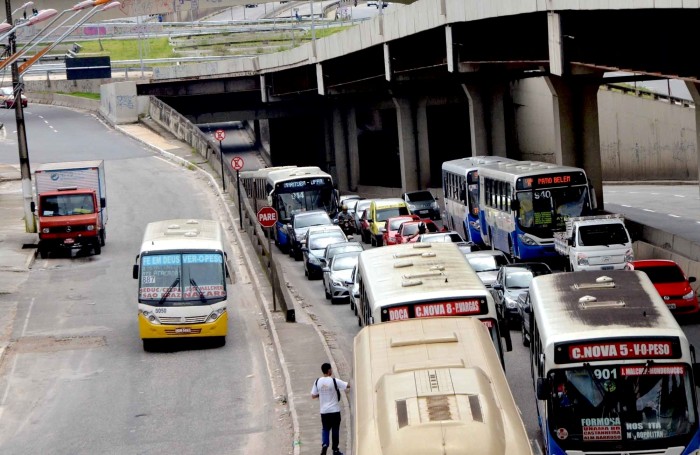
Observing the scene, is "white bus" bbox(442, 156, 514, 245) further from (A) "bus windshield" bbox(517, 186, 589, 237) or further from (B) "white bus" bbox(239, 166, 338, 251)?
(A) "bus windshield" bbox(517, 186, 589, 237)

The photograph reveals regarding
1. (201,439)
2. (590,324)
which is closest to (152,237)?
(201,439)

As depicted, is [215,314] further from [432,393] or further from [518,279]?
[432,393]

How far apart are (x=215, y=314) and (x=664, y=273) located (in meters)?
10.1

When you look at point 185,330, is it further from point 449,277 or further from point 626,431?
point 626,431

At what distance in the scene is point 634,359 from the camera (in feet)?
→ 49.2

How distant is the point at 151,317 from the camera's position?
89.2 feet

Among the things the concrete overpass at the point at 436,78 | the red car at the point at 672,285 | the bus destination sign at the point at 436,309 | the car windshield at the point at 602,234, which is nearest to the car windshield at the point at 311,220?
the concrete overpass at the point at 436,78

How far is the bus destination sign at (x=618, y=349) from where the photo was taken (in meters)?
15.0

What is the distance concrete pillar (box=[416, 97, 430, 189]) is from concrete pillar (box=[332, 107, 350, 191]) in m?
16.8

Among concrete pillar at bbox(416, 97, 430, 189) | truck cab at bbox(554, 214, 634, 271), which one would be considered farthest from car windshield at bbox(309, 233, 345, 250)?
concrete pillar at bbox(416, 97, 430, 189)

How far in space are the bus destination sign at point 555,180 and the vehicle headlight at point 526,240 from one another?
4.76 feet

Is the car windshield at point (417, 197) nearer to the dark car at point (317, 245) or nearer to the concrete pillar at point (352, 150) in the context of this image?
the dark car at point (317, 245)

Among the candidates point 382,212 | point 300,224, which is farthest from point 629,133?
point 300,224

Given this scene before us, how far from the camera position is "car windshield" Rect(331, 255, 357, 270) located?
118ft
